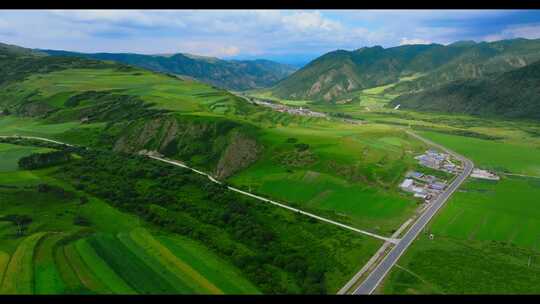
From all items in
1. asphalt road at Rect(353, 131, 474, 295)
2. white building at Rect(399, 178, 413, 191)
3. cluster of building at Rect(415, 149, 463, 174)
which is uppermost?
cluster of building at Rect(415, 149, 463, 174)

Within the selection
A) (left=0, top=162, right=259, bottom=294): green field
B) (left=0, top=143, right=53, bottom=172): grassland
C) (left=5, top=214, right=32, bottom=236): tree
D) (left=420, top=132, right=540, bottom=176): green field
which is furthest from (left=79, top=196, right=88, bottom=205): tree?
(left=420, top=132, right=540, bottom=176): green field

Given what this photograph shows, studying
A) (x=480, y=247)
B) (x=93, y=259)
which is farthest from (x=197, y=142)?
(x=480, y=247)

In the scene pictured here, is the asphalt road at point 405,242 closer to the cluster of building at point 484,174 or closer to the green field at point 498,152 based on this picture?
the cluster of building at point 484,174

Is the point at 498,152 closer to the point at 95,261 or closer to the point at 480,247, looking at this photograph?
the point at 480,247

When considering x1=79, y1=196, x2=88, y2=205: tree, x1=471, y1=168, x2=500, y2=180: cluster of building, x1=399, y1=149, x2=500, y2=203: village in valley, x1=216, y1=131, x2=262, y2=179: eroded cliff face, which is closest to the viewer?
x1=79, y1=196, x2=88, y2=205: tree

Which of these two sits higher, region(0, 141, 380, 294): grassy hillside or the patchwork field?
the patchwork field

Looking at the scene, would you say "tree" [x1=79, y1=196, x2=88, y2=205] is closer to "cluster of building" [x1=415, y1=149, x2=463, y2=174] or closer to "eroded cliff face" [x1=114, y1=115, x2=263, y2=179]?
"eroded cliff face" [x1=114, y1=115, x2=263, y2=179]

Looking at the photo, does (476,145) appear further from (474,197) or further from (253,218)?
(253,218)

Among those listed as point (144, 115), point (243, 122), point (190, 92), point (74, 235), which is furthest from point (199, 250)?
point (190, 92)
